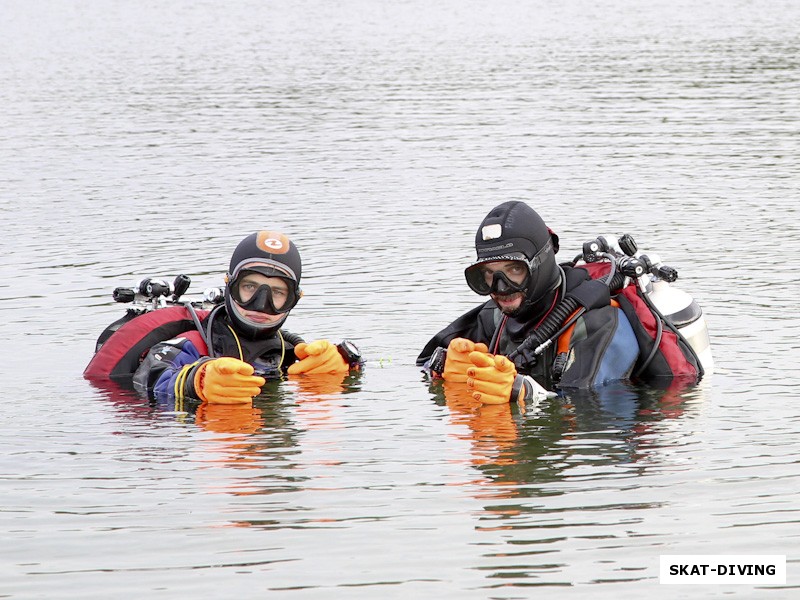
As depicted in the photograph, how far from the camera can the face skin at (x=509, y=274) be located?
8.61m

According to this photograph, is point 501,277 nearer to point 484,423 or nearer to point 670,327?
point 484,423

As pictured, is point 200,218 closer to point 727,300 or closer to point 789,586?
point 727,300

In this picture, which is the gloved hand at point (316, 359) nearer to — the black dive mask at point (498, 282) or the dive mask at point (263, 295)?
the dive mask at point (263, 295)

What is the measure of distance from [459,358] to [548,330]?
673 mm

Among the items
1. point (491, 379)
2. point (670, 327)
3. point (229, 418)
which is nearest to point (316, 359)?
point (229, 418)

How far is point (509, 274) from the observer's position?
8633mm

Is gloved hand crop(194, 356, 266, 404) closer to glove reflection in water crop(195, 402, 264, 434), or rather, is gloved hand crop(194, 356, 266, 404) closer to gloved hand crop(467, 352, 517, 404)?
glove reflection in water crop(195, 402, 264, 434)

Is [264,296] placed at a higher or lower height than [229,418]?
higher

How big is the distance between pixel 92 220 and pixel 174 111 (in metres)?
10.1

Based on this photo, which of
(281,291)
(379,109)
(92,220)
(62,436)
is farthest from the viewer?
(379,109)

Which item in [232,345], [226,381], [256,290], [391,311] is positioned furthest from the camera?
[391,311]

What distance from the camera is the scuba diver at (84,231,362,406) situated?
8820 mm

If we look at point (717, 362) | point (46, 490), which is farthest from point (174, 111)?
point (46, 490)

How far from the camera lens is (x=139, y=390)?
9.44 m
